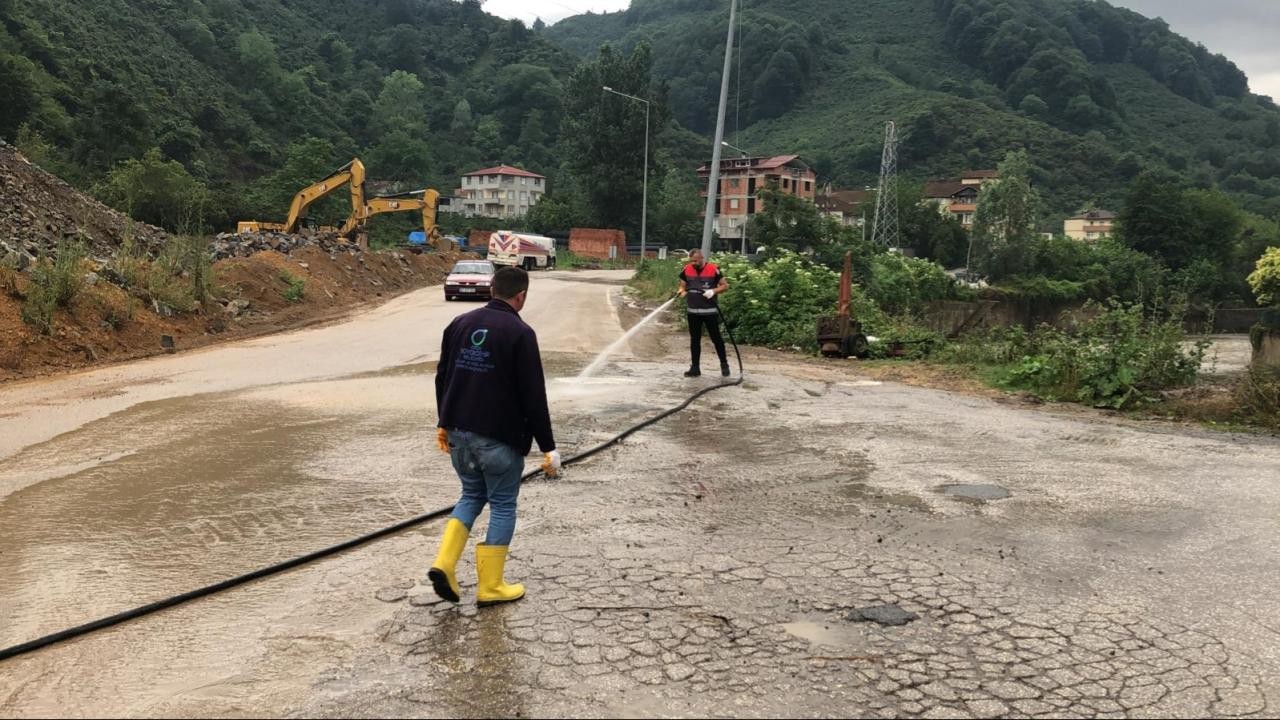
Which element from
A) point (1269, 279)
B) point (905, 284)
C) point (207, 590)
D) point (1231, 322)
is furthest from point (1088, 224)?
point (207, 590)

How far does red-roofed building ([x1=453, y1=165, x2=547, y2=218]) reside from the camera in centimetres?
11394

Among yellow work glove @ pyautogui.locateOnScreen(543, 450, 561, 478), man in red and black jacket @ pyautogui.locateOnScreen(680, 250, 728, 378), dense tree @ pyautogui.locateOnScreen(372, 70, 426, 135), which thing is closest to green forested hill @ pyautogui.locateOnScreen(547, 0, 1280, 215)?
dense tree @ pyautogui.locateOnScreen(372, 70, 426, 135)

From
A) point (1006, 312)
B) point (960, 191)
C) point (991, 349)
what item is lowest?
point (1006, 312)

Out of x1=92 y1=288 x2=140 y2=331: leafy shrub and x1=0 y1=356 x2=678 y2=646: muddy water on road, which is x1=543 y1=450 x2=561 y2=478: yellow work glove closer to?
x1=0 y1=356 x2=678 y2=646: muddy water on road

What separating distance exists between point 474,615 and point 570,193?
9030 cm

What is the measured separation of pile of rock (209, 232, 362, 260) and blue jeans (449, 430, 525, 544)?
78.3 ft

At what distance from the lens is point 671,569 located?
5258 mm

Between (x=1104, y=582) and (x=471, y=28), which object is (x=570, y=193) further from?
(x=1104, y=582)

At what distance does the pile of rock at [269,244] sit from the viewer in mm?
27562

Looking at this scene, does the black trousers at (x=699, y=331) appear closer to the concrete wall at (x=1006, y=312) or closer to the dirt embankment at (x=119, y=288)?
the dirt embankment at (x=119, y=288)

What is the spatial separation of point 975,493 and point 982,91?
16257cm

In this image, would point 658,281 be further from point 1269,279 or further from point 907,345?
point 1269,279

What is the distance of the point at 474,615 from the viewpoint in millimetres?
4594

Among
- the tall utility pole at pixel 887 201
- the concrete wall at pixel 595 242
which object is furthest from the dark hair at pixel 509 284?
the tall utility pole at pixel 887 201
